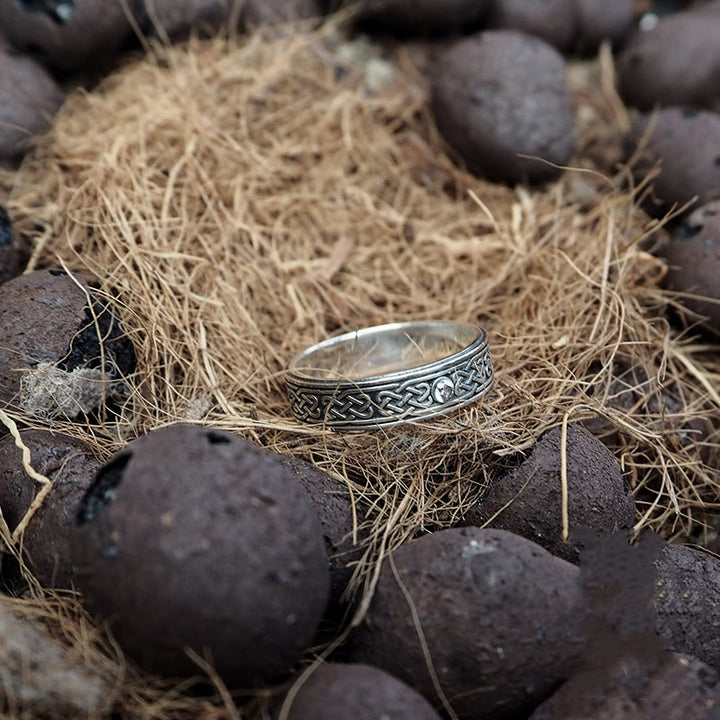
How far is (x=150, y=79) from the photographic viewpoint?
2.51m

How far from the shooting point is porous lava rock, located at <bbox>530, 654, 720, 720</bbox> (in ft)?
4.21

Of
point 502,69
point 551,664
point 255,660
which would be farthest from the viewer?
point 502,69

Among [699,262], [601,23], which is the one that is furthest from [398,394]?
[601,23]

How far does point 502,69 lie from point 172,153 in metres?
1.03

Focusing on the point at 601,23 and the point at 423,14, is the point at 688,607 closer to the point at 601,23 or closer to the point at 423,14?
the point at 423,14

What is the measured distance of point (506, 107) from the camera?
2416 millimetres

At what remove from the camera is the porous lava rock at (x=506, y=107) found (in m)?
2.41

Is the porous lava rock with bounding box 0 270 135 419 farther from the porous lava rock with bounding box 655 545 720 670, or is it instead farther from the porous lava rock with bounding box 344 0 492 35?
the porous lava rock with bounding box 344 0 492 35

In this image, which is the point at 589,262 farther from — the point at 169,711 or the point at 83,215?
the point at 169,711

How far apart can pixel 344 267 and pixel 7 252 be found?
2.97 ft

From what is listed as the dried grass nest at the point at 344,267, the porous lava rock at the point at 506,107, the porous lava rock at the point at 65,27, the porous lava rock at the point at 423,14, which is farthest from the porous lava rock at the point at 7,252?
the porous lava rock at the point at 423,14

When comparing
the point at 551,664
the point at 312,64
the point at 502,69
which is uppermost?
the point at 312,64

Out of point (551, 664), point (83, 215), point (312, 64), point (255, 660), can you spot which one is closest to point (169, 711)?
point (255, 660)

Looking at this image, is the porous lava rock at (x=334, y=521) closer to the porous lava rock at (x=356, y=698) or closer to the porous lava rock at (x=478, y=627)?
the porous lava rock at (x=478, y=627)
